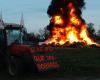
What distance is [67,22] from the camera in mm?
74875

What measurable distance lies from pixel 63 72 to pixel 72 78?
2368 mm

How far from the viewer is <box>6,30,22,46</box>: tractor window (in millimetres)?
21469

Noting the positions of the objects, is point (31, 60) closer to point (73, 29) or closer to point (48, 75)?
point (48, 75)

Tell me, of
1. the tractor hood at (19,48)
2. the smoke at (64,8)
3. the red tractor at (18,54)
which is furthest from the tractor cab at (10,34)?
the smoke at (64,8)

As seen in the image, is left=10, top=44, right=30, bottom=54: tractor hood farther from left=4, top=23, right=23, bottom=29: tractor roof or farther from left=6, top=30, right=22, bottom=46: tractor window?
left=4, top=23, right=23, bottom=29: tractor roof

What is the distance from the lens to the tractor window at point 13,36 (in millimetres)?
21469

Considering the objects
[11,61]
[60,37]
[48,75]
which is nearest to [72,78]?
[48,75]

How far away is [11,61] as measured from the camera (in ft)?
69.9

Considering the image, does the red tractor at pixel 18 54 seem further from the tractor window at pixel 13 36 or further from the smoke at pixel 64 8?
the smoke at pixel 64 8

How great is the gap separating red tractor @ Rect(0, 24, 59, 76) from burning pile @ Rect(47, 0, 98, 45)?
52.0 metres

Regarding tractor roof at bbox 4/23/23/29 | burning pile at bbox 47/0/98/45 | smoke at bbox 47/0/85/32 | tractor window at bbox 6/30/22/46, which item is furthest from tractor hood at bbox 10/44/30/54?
smoke at bbox 47/0/85/32

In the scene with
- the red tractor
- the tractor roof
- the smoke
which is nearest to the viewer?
the red tractor

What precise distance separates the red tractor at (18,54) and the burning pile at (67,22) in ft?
171

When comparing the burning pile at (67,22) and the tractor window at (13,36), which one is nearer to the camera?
the tractor window at (13,36)
